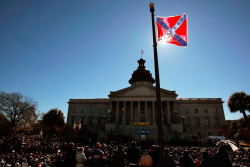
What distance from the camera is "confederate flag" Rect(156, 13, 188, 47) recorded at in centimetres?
845

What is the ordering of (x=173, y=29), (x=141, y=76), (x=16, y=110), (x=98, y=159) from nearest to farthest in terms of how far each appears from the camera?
(x=98, y=159), (x=173, y=29), (x=16, y=110), (x=141, y=76)

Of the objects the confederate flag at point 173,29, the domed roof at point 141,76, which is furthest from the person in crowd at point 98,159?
the domed roof at point 141,76

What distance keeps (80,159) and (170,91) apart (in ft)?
159

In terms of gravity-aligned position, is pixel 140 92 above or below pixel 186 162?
above

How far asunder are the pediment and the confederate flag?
45.0 meters

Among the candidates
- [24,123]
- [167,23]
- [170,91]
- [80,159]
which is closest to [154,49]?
[167,23]

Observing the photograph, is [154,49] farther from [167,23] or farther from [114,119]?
[114,119]

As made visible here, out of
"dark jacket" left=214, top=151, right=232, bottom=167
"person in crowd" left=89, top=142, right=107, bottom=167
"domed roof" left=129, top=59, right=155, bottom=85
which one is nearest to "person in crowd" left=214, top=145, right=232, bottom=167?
"dark jacket" left=214, top=151, right=232, bottom=167

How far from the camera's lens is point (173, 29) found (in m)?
8.55

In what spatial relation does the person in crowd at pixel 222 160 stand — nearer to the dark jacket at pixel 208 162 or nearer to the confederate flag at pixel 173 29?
the dark jacket at pixel 208 162

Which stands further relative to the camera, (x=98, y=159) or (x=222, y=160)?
(x=98, y=159)

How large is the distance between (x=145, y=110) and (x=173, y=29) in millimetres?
44981

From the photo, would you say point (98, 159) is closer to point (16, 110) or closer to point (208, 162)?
point (208, 162)

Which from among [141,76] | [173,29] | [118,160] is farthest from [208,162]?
[141,76]
